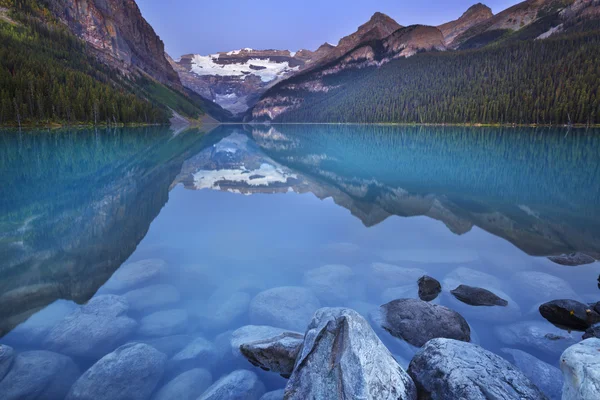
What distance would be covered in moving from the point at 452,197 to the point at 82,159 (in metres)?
35.7

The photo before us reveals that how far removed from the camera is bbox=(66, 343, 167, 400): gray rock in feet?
19.2

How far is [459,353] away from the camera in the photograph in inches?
220

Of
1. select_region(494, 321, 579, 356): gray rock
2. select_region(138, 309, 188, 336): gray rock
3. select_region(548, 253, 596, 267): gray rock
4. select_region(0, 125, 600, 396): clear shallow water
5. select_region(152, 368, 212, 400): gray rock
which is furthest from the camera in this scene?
select_region(548, 253, 596, 267): gray rock

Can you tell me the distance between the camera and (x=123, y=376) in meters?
6.19

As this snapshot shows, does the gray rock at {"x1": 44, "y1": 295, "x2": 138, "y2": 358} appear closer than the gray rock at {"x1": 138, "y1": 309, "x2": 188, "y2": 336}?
Yes

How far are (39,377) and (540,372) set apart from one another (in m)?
9.48

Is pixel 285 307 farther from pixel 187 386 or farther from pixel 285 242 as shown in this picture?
pixel 285 242

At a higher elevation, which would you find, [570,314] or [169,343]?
[570,314]

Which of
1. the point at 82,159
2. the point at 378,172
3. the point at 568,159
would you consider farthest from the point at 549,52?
the point at 82,159

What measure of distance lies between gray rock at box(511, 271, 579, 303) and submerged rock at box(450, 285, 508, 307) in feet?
3.80

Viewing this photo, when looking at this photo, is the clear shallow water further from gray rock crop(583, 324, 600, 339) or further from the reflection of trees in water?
gray rock crop(583, 324, 600, 339)

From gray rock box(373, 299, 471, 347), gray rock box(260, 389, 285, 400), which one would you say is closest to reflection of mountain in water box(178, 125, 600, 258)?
gray rock box(373, 299, 471, 347)

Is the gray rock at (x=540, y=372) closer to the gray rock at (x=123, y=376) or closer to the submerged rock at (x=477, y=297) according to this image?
the submerged rock at (x=477, y=297)

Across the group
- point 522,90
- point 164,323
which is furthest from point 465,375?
point 522,90
